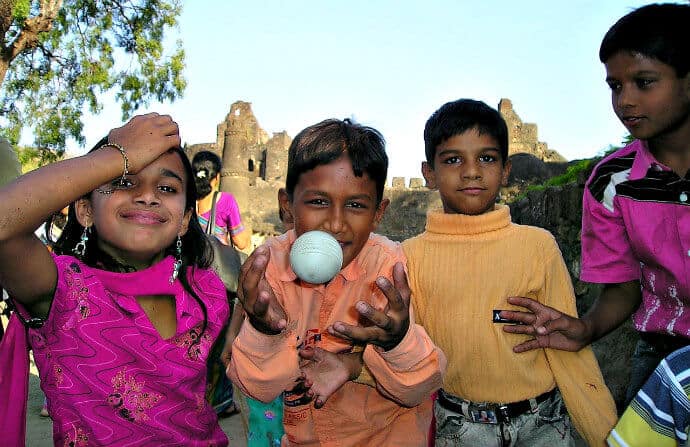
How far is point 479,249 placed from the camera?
232 cm

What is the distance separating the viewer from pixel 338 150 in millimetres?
2111

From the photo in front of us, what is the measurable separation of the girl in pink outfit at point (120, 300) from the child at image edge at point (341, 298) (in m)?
0.34

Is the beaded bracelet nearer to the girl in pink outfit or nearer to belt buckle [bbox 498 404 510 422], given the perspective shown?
the girl in pink outfit

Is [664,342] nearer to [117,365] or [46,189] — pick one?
[117,365]

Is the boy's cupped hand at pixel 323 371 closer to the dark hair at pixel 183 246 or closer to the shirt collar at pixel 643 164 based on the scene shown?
the dark hair at pixel 183 246

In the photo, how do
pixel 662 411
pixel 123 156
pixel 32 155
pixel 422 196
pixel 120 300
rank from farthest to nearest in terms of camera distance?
pixel 422 196 → pixel 32 155 → pixel 120 300 → pixel 123 156 → pixel 662 411

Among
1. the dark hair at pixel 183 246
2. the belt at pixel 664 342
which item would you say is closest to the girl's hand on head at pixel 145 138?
the dark hair at pixel 183 246

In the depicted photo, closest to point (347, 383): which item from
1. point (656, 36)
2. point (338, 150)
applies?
point (338, 150)

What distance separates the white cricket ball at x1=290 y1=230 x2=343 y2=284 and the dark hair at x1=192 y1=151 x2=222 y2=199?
3804mm

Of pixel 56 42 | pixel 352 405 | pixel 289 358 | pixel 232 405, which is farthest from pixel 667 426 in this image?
pixel 56 42

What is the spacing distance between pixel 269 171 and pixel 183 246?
35749 millimetres

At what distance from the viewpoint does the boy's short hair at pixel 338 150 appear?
6.93ft

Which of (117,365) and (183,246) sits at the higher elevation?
(183,246)

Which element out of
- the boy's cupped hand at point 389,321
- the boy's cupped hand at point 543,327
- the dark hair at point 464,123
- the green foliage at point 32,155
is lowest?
the boy's cupped hand at point 543,327
